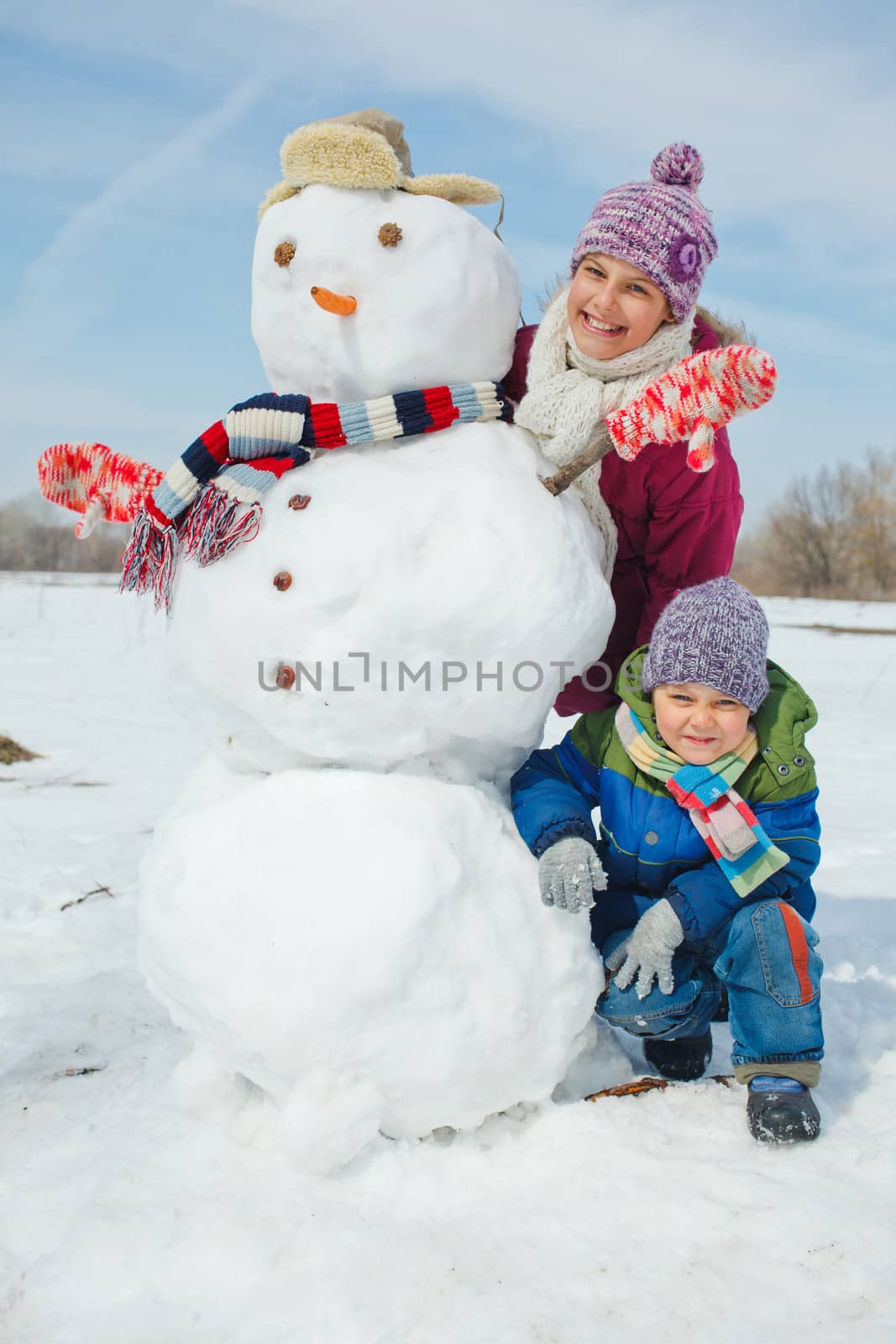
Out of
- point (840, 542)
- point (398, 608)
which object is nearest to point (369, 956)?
point (398, 608)

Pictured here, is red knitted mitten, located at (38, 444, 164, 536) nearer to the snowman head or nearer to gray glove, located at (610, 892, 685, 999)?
the snowman head

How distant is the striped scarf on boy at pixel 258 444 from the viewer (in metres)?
1.62

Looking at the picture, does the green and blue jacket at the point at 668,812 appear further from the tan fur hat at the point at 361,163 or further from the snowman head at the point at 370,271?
the tan fur hat at the point at 361,163

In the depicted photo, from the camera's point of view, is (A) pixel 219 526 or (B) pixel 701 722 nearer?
(A) pixel 219 526

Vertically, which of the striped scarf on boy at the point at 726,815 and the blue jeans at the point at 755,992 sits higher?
the striped scarf on boy at the point at 726,815

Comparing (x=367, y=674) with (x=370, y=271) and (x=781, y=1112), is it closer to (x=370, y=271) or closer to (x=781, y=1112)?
(x=370, y=271)

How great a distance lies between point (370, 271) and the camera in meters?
1.64

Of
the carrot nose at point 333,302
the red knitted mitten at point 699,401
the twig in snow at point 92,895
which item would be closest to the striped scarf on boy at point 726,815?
the red knitted mitten at point 699,401

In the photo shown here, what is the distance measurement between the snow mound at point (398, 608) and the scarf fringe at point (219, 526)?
0.06 ft

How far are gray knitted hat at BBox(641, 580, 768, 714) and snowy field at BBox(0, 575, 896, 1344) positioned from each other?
700 millimetres

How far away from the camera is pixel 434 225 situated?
5.41 feet

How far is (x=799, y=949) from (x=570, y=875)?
45 cm

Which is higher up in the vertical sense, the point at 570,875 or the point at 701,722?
the point at 701,722

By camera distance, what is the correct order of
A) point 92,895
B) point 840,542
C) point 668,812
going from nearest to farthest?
point 668,812
point 92,895
point 840,542
